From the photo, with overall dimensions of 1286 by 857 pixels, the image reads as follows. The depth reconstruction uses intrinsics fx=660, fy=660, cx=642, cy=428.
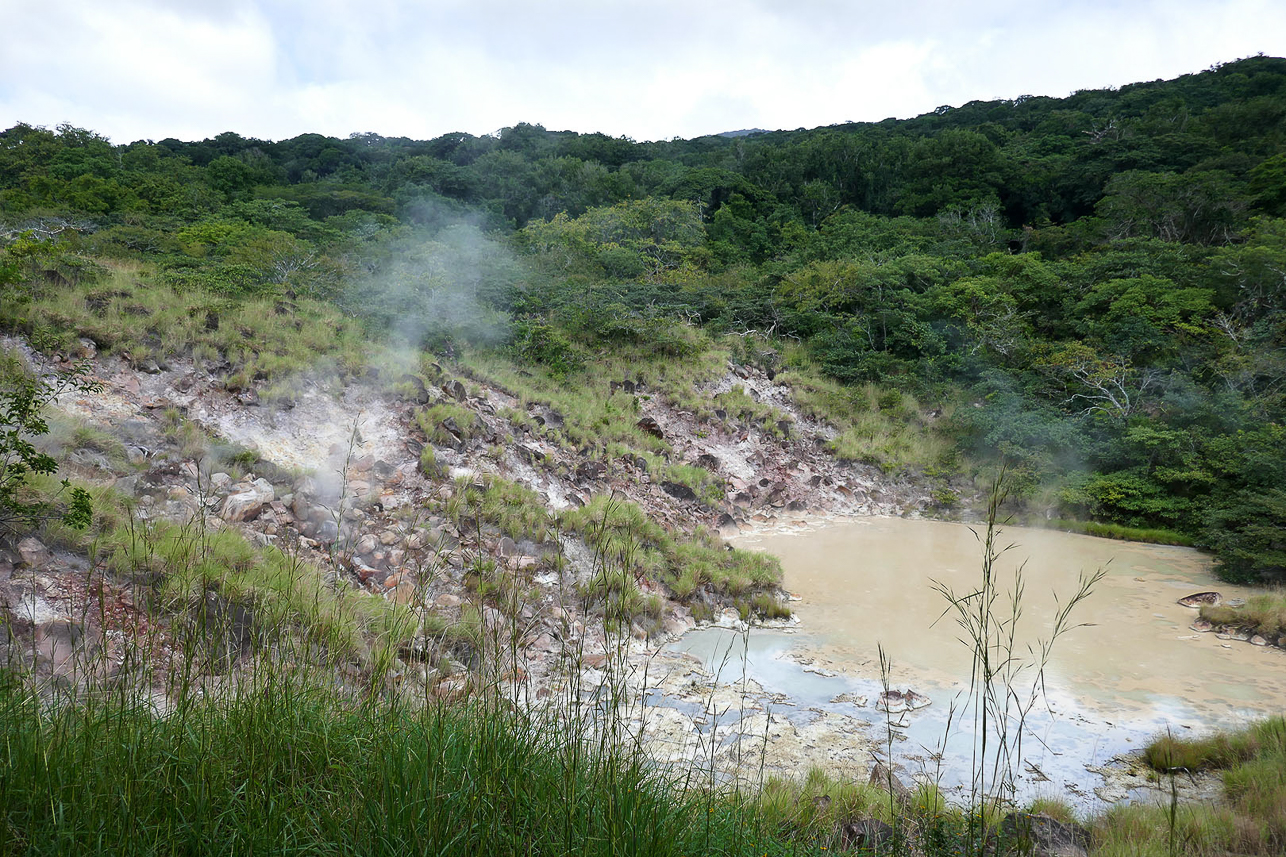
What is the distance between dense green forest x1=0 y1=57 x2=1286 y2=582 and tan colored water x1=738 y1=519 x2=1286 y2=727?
1.64m

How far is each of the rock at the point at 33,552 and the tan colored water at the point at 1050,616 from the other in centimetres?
613

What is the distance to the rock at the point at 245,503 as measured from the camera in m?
5.91

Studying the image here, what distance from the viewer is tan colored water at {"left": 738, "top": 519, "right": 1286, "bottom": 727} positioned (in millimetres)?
5941

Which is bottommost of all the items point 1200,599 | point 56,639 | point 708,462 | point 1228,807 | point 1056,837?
point 1200,599

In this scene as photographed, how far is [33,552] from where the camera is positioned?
4.12 metres

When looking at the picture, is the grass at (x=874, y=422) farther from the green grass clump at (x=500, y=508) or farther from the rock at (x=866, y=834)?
the rock at (x=866, y=834)

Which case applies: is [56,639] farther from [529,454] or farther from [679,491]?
[679,491]

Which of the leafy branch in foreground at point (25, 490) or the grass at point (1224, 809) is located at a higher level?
the leafy branch in foreground at point (25, 490)

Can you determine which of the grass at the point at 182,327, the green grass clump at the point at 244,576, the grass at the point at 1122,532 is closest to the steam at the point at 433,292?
the grass at the point at 182,327

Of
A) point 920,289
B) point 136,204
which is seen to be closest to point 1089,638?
point 920,289

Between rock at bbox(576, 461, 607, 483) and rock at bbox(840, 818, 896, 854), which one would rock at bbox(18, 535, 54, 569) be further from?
rock at bbox(576, 461, 607, 483)

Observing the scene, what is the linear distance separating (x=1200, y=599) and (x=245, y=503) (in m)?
11.0

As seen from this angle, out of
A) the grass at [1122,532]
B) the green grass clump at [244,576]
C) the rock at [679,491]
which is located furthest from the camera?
the rock at [679,491]

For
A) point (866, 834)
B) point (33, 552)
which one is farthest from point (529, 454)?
point (866, 834)
